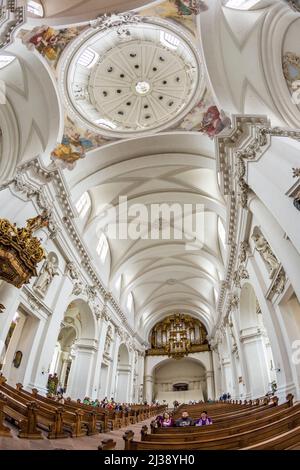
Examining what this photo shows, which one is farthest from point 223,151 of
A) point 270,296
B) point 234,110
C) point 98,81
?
point 98,81

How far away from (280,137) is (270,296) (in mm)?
5069

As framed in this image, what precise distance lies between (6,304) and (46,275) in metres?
2.81

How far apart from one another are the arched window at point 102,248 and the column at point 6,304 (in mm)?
8435

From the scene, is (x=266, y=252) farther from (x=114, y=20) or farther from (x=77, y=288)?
(x=114, y=20)

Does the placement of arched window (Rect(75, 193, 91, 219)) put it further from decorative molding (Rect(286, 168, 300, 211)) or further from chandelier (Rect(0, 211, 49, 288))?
decorative molding (Rect(286, 168, 300, 211))

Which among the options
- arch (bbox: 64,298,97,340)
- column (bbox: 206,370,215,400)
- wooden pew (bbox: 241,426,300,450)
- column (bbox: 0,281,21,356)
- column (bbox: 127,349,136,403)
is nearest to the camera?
wooden pew (bbox: 241,426,300,450)

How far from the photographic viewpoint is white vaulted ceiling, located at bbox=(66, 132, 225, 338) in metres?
12.0

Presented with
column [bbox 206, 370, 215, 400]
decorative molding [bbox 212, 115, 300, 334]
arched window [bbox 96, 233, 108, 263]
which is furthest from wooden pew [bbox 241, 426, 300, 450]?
column [bbox 206, 370, 215, 400]

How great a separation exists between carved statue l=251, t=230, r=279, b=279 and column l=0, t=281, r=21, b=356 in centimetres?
812

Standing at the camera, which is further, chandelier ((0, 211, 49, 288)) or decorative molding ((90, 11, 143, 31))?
decorative molding ((90, 11, 143, 31))

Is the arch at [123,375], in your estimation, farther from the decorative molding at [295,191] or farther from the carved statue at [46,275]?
the decorative molding at [295,191]

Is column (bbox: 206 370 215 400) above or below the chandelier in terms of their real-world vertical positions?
above

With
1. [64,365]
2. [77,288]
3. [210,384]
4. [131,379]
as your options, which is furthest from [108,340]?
[210,384]

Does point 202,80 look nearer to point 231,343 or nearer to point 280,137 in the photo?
point 280,137
